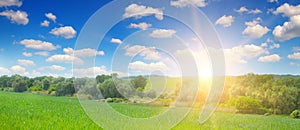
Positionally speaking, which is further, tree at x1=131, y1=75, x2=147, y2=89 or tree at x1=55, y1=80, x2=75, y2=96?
tree at x1=55, y1=80, x2=75, y2=96

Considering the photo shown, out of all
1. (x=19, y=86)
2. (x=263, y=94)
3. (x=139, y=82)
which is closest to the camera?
(x=139, y=82)

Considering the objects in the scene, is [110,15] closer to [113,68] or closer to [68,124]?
[113,68]

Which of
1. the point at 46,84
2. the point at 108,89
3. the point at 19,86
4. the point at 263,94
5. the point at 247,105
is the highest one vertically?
the point at 46,84

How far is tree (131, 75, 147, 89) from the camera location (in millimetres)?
12660

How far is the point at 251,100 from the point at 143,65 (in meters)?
13.6

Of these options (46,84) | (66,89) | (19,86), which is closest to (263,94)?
(66,89)

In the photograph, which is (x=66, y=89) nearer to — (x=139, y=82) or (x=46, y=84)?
(x=46, y=84)

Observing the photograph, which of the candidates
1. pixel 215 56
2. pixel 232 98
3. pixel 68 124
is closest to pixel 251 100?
pixel 232 98

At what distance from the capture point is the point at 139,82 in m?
13.8

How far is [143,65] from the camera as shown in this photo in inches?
456

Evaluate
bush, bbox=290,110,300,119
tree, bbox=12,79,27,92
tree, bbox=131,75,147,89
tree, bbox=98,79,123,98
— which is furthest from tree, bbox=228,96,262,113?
tree, bbox=12,79,27,92

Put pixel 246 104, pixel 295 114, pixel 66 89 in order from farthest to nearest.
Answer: pixel 66 89, pixel 246 104, pixel 295 114

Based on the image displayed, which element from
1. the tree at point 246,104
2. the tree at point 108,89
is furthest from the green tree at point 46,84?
the tree at point 246,104

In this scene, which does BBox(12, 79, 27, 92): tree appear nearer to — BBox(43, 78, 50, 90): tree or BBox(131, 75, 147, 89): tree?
BBox(43, 78, 50, 90): tree
